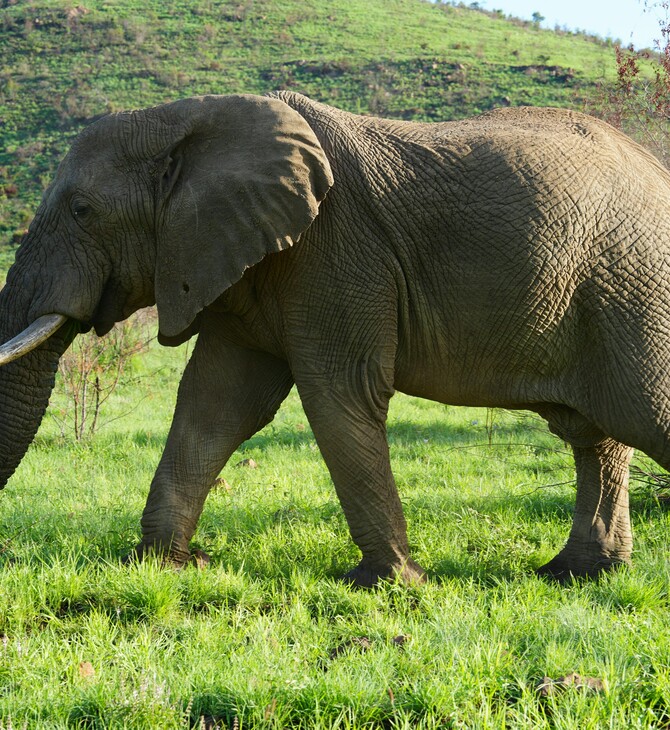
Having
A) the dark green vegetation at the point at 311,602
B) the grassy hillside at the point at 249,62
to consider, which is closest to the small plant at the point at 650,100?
the dark green vegetation at the point at 311,602

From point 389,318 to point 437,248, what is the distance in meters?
0.46

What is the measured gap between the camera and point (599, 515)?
582 centimetres

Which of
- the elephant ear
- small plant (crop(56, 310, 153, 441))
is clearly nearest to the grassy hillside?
small plant (crop(56, 310, 153, 441))

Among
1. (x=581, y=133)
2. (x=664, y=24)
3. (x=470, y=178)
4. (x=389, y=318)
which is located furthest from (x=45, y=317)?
(x=664, y=24)

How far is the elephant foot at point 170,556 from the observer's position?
5.53m

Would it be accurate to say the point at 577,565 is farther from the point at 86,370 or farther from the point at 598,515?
the point at 86,370

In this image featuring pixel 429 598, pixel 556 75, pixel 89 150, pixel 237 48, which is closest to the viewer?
pixel 429 598

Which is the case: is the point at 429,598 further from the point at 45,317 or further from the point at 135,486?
the point at 135,486

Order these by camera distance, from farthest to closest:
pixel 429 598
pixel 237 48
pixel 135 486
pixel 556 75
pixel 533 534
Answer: pixel 237 48
pixel 556 75
pixel 135 486
pixel 533 534
pixel 429 598

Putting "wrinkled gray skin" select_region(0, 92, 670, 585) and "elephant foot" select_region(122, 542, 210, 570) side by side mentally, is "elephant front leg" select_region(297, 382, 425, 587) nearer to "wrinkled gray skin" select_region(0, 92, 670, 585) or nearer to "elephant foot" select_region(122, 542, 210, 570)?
"wrinkled gray skin" select_region(0, 92, 670, 585)

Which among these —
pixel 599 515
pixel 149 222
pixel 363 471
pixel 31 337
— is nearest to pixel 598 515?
pixel 599 515

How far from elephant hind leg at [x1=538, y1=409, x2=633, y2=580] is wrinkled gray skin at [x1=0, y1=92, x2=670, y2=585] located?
53cm

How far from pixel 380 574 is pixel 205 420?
1.43m

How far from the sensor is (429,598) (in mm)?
4859
